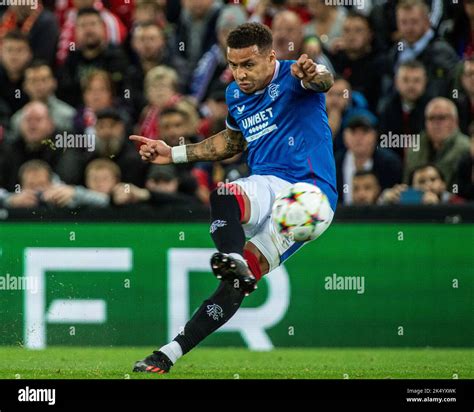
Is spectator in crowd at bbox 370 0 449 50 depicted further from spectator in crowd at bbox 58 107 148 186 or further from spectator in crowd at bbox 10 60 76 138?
spectator in crowd at bbox 10 60 76 138

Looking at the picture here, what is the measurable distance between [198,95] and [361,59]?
2055mm

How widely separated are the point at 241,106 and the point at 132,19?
6.53 m

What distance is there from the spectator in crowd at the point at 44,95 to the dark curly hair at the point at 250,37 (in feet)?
18.0

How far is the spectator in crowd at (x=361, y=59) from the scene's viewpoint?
1491 cm

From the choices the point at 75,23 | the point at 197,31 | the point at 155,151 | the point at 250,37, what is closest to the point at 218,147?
the point at 155,151

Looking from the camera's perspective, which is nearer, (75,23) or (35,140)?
(35,140)

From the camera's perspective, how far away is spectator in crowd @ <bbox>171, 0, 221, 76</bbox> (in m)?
16.0

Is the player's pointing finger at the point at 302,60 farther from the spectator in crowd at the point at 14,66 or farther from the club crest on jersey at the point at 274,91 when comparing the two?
the spectator in crowd at the point at 14,66

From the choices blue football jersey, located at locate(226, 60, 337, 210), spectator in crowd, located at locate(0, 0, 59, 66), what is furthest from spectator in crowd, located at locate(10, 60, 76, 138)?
blue football jersey, located at locate(226, 60, 337, 210)

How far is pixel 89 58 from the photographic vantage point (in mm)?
16000

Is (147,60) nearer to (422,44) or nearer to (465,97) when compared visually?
(422,44)

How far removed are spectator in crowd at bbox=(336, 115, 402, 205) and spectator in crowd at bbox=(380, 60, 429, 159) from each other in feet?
0.90

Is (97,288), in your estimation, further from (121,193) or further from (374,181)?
(374,181)

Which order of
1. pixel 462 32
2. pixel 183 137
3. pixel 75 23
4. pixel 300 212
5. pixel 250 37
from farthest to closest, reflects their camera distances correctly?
pixel 75 23 → pixel 462 32 → pixel 183 137 → pixel 250 37 → pixel 300 212
